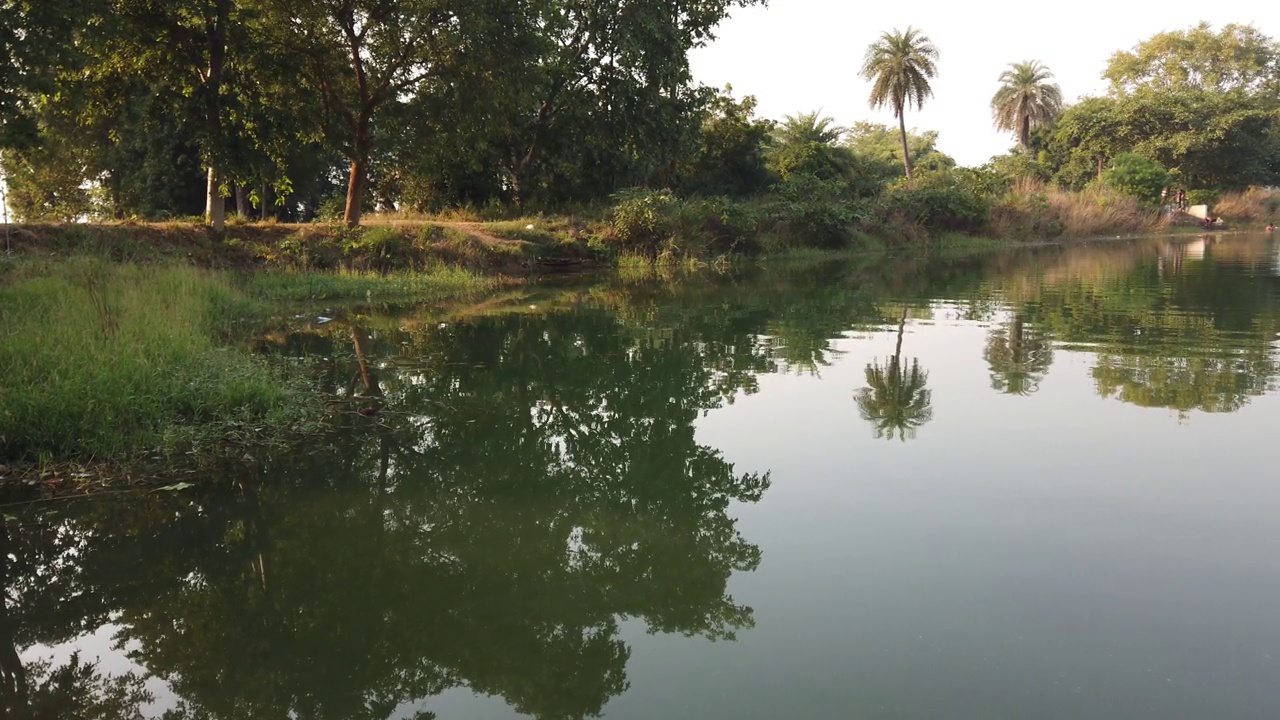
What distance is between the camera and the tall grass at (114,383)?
6285 millimetres

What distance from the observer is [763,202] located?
33500 mm

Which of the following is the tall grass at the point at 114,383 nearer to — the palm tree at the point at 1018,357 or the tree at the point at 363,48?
the palm tree at the point at 1018,357

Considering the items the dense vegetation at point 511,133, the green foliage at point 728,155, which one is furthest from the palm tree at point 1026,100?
the green foliage at point 728,155

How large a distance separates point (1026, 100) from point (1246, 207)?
47.8 ft

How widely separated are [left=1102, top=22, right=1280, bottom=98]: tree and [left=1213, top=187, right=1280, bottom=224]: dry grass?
11.7 m

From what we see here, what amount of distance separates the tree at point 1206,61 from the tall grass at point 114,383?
226 feet

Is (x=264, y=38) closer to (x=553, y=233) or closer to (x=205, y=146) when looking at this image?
(x=205, y=146)

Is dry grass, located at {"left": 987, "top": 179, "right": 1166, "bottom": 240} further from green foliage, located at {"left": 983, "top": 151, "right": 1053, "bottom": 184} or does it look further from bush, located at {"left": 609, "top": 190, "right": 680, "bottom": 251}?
bush, located at {"left": 609, "top": 190, "right": 680, "bottom": 251}

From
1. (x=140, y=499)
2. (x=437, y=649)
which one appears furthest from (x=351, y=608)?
(x=140, y=499)

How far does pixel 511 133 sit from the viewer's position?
29.3 metres

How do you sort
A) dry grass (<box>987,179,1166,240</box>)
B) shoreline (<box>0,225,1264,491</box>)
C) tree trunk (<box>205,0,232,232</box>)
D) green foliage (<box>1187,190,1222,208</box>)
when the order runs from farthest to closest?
green foliage (<box>1187,190,1222,208</box>), dry grass (<box>987,179,1166,240</box>), tree trunk (<box>205,0,232,232</box>), shoreline (<box>0,225,1264,491</box>)

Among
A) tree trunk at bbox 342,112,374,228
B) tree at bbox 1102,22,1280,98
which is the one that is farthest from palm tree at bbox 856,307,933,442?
tree at bbox 1102,22,1280,98

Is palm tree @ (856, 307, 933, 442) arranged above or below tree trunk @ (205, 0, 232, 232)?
below

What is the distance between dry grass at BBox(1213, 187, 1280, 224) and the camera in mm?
51969
